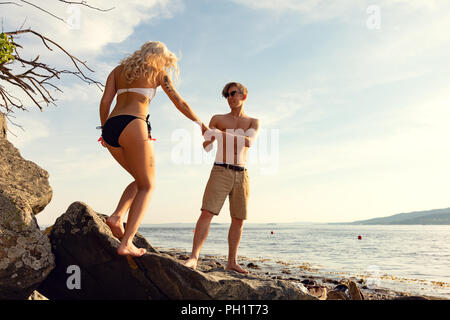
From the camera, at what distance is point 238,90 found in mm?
5742

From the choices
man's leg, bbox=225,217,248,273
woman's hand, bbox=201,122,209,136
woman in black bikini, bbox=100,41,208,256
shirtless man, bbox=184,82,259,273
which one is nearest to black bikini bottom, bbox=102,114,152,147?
woman in black bikini, bbox=100,41,208,256

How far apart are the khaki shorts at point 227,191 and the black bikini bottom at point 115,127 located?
149 cm

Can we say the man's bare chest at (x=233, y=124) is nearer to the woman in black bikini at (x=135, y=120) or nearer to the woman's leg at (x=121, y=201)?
the woman in black bikini at (x=135, y=120)

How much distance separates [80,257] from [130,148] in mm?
1698

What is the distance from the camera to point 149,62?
457 centimetres

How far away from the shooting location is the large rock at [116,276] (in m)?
4.32

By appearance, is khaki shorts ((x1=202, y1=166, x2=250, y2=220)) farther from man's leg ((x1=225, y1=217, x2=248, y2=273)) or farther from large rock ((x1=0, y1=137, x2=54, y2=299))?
large rock ((x1=0, y1=137, x2=54, y2=299))

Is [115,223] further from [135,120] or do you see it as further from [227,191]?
[227,191]

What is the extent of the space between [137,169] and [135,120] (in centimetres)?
59

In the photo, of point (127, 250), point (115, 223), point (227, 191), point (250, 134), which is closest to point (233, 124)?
point (250, 134)

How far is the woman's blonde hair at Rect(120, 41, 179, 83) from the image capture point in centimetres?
456

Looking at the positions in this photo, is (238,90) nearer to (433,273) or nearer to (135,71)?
(135,71)

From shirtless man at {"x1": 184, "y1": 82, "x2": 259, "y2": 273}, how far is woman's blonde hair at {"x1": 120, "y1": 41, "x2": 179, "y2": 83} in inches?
49.6
